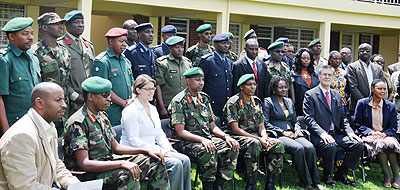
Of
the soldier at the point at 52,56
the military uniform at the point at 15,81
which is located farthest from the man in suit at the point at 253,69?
the military uniform at the point at 15,81

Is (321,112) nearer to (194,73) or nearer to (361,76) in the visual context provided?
(361,76)

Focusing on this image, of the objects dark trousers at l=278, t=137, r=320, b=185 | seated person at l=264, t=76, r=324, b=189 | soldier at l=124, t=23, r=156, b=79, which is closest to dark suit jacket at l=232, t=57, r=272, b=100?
seated person at l=264, t=76, r=324, b=189

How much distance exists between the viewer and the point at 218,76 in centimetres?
750

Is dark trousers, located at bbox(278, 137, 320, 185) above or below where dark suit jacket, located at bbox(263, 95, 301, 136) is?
below

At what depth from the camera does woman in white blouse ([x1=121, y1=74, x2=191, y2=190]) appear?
5.37 metres

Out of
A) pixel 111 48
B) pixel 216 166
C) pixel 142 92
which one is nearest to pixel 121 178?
pixel 142 92

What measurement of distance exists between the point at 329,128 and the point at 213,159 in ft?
7.91

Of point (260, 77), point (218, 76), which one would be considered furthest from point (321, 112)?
point (218, 76)

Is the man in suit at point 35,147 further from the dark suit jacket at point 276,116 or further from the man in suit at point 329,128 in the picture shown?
the man in suit at point 329,128

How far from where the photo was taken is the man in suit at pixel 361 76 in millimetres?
9039

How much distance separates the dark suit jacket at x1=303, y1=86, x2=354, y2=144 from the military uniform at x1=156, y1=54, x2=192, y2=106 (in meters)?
1.93

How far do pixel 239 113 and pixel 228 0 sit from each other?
7.04 meters

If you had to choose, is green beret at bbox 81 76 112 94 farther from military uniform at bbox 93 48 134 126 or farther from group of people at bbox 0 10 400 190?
military uniform at bbox 93 48 134 126

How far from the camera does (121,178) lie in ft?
15.4
